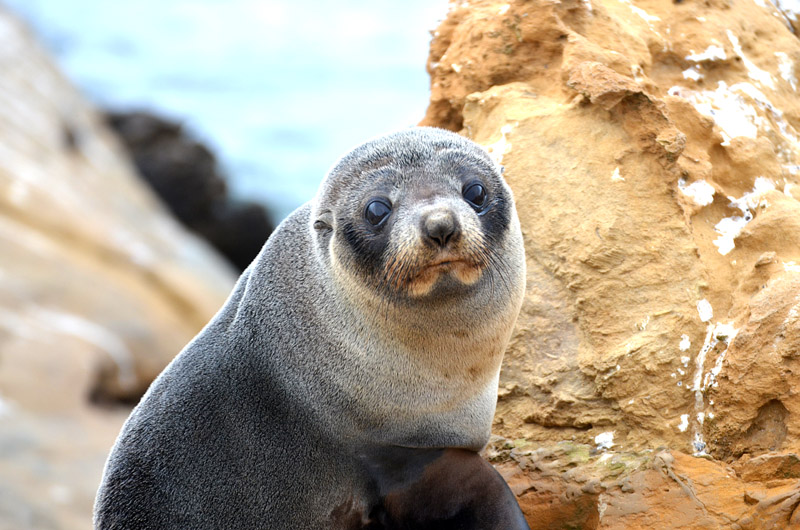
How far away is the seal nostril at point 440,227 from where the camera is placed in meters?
4.47

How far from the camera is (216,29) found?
4112cm

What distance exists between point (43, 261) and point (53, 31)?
21.5 meters

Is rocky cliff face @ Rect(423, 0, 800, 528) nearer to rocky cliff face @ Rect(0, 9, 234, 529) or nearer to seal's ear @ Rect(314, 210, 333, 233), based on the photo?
seal's ear @ Rect(314, 210, 333, 233)

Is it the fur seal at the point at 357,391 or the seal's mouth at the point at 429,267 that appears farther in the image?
the fur seal at the point at 357,391

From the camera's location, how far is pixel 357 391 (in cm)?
509

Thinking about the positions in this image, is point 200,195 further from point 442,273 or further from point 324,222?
point 442,273

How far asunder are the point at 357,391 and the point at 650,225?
7.28 feet

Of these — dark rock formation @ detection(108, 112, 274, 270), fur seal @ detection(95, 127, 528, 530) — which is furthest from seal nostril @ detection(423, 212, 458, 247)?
dark rock formation @ detection(108, 112, 274, 270)

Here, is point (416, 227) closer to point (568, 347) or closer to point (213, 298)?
point (568, 347)

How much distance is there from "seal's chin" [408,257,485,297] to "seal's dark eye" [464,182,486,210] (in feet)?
1.17

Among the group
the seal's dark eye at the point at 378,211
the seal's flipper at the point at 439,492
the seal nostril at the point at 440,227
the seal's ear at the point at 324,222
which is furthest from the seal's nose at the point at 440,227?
the seal's flipper at the point at 439,492

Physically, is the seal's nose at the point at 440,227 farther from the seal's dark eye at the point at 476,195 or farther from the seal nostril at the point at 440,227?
the seal's dark eye at the point at 476,195

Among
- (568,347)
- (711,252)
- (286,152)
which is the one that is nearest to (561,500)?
(568,347)

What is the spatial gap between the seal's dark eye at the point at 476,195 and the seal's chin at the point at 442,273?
0.36m
